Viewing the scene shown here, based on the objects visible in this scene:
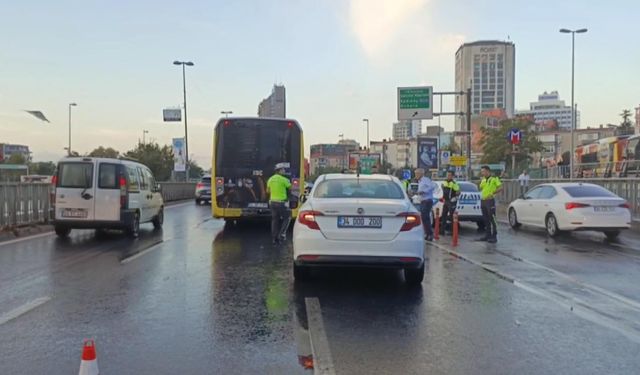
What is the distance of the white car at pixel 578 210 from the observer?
14.0 meters

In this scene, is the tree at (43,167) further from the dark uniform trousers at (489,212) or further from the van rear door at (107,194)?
the dark uniform trousers at (489,212)

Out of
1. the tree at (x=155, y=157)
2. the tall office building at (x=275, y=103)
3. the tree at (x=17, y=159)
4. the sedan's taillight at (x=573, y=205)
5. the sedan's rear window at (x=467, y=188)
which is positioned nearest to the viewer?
the sedan's taillight at (x=573, y=205)

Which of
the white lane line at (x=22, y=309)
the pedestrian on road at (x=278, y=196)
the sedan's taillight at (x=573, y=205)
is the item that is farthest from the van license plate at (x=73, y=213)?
the sedan's taillight at (x=573, y=205)

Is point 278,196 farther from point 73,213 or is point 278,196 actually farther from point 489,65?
point 489,65

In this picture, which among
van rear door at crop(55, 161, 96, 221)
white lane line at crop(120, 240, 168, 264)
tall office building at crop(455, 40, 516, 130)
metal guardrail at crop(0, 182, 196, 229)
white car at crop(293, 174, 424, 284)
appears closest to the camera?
white car at crop(293, 174, 424, 284)

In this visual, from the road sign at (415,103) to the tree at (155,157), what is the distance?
4580cm

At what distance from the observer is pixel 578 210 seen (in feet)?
46.3

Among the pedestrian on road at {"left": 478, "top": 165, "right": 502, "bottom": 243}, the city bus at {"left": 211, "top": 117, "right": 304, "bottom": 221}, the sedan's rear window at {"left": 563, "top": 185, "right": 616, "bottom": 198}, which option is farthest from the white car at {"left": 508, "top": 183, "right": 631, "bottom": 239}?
the city bus at {"left": 211, "top": 117, "right": 304, "bottom": 221}

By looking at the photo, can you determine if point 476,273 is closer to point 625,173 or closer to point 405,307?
point 405,307

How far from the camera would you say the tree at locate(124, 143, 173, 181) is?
69.5 meters

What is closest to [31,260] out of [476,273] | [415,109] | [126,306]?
[126,306]

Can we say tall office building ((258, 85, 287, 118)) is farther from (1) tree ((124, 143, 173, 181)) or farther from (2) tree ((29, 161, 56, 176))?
(2) tree ((29, 161, 56, 176))

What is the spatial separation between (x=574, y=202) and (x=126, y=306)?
1136cm

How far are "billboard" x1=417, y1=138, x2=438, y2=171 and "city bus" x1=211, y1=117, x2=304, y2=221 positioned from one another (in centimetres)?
2655
